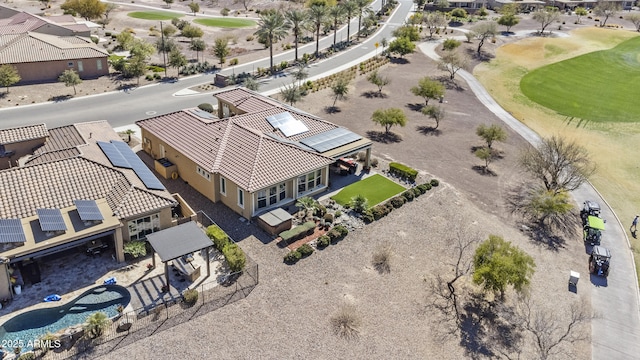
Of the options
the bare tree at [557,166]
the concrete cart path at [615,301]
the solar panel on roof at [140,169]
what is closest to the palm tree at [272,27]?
the solar panel on roof at [140,169]

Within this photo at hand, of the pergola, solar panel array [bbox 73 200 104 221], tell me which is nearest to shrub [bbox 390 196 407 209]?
the pergola

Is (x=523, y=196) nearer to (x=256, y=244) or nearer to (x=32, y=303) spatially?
(x=256, y=244)

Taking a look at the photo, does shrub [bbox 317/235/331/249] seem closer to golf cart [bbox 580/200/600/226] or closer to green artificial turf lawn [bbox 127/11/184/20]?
golf cart [bbox 580/200/600/226]

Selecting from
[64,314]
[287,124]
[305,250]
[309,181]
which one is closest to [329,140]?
[287,124]

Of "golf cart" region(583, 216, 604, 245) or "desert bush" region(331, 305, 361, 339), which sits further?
"golf cart" region(583, 216, 604, 245)

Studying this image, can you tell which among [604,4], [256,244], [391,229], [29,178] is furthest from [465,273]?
[604,4]

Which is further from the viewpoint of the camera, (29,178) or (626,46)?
(626,46)
